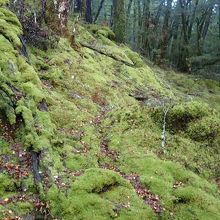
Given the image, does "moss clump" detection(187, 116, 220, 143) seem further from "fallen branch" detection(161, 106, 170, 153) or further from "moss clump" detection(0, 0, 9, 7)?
"moss clump" detection(0, 0, 9, 7)

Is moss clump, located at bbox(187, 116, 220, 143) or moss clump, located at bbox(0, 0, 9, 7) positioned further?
moss clump, located at bbox(0, 0, 9, 7)

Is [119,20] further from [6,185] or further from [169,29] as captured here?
[6,185]

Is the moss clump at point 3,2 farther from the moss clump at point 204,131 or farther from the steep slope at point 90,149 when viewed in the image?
the moss clump at point 204,131

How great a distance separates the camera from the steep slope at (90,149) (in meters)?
8.44

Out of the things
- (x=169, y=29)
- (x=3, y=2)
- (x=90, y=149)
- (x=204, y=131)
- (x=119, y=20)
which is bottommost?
(x=90, y=149)

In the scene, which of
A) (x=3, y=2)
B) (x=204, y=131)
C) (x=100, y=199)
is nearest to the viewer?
(x=100, y=199)

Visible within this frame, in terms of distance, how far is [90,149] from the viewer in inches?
425

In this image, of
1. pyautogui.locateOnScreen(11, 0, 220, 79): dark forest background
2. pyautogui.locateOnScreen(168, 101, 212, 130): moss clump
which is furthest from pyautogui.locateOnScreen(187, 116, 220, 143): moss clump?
→ pyautogui.locateOnScreen(11, 0, 220, 79): dark forest background

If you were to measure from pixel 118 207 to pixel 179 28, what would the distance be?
38842mm

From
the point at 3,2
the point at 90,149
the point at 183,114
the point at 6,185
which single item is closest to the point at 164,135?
the point at 183,114

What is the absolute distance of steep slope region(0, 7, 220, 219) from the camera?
844 centimetres

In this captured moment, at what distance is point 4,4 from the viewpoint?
14883mm

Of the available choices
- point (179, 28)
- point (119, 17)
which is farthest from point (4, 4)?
point (179, 28)

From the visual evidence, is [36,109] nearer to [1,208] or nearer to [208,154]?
[1,208]
